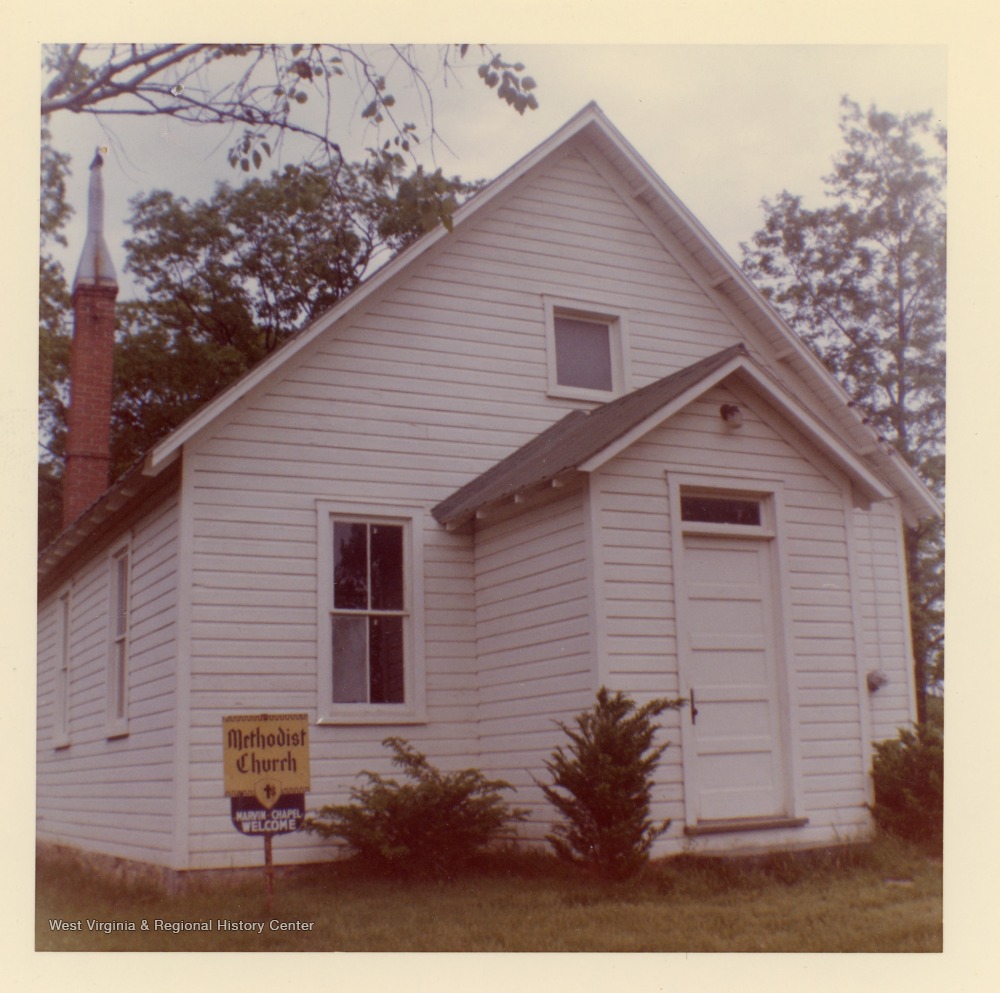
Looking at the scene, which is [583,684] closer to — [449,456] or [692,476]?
[692,476]

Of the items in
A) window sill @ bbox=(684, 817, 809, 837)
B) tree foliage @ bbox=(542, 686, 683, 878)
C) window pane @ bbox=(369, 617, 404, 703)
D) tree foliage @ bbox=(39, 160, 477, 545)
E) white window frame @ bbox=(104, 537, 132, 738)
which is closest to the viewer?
tree foliage @ bbox=(542, 686, 683, 878)

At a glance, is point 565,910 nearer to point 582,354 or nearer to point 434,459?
point 434,459

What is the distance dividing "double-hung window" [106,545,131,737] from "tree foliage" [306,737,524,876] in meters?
3.31

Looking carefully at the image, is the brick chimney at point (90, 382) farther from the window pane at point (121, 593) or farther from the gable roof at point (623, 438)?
the gable roof at point (623, 438)

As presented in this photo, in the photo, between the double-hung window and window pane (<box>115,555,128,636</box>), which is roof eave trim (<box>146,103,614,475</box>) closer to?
the double-hung window

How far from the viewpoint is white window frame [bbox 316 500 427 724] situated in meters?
11.5

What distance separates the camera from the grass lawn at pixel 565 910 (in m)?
7.98

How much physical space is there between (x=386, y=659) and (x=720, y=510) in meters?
3.40

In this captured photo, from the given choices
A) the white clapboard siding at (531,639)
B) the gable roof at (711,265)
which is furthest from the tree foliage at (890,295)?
the white clapboard siding at (531,639)

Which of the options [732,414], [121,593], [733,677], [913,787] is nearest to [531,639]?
[733,677]

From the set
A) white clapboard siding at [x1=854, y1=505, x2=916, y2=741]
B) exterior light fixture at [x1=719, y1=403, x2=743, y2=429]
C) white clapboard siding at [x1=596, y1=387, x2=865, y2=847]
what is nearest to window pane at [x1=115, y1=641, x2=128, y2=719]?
white clapboard siding at [x1=596, y1=387, x2=865, y2=847]

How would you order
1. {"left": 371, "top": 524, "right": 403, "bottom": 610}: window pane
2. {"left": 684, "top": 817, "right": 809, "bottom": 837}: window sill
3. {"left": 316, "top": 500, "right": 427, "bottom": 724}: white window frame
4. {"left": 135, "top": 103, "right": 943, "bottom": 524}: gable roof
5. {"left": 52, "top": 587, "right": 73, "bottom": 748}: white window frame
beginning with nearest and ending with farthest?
{"left": 684, "top": 817, "right": 809, "bottom": 837}: window sill
{"left": 316, "top": 500, "right": 427, "bottom": 724}: white window frame
{"left": 371, "top": 524, "right": 403, "bottom": 610}: window pane
{"left": 135, "top": 103, "right": 943, "bottom": 524}: gable roof
{"left": 52, "top": 587, "right": 73, "bottom": 748}: white window frame

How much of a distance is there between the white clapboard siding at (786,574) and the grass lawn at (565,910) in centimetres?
87

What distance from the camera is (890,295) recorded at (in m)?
19.7
